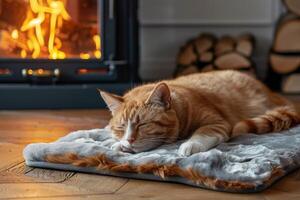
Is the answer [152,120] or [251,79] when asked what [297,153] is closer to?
[152,120]

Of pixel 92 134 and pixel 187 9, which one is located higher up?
pixel 187 9

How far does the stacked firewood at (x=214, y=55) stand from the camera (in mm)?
Result: 3158

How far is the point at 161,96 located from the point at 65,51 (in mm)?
1266

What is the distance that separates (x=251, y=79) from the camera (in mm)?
2189

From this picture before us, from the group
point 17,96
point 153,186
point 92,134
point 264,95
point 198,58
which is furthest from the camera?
point 198,58

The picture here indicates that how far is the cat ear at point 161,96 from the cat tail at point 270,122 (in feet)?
1.00

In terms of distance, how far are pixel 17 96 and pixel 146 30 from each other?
93 centimetres

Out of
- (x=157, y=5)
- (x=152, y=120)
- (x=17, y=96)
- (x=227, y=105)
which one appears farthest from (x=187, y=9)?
(x=152, y=120)

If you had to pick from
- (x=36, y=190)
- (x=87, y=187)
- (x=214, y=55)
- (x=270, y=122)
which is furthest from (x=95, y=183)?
(x=214, y=55)

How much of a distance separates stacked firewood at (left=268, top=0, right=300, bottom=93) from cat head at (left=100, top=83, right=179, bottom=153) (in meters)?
1.59

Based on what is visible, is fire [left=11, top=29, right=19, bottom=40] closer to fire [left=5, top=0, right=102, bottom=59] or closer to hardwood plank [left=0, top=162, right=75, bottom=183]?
fire [left=5, top=0, right=102, bottom=59]

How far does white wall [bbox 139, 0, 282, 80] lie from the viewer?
10.8ft

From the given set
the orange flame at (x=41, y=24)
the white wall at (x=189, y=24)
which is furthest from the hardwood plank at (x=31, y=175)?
the white wall at (x=189, y=24)

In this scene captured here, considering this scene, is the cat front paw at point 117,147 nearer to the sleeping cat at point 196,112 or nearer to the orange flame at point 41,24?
the sleeping cat at point 196,112
